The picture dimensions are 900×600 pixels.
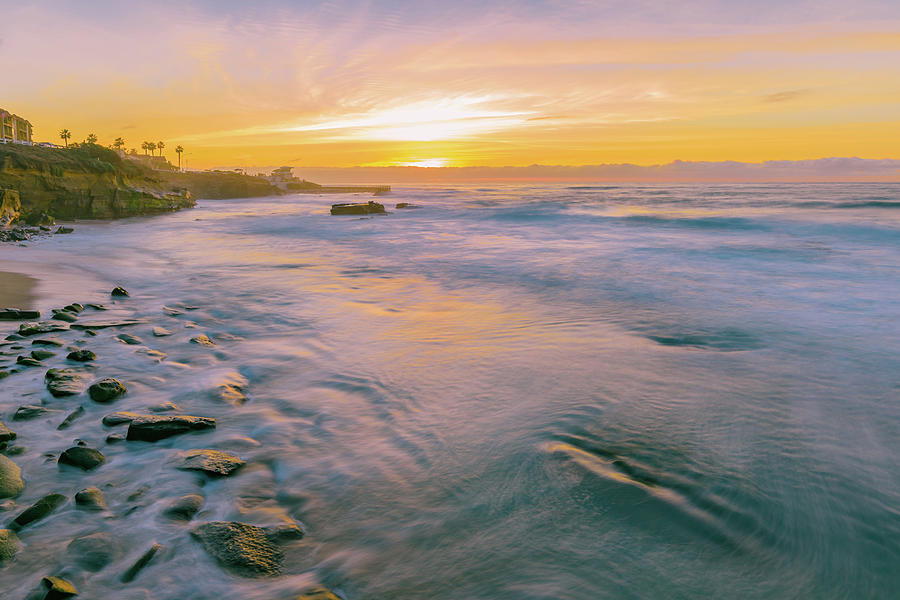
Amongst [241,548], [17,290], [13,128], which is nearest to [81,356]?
[241,548]

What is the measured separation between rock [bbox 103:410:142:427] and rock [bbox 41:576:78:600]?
1.96 meters

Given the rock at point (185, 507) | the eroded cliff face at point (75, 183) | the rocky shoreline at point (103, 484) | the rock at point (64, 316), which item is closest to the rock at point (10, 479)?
the rocky shoreline at point (103, 484)

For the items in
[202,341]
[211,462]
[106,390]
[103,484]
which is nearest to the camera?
[103,484]

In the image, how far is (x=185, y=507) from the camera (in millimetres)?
3291

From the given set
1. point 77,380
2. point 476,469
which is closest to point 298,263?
point 77,380

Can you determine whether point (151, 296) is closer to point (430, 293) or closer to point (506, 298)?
point (430, 293)

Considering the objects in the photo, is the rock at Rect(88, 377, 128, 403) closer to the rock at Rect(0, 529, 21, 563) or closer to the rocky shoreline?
the rocky shoreline

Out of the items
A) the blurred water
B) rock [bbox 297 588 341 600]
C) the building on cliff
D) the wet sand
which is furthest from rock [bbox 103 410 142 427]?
the building on cliff

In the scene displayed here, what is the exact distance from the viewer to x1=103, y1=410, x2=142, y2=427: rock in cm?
430

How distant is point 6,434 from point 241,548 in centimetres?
252

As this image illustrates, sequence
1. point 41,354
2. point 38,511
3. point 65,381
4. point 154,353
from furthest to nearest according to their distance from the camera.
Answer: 1. point 154,353
2. point 41,354
3. point 65,381
4. point 38,511

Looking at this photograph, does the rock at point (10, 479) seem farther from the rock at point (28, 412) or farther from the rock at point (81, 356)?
the rock at point (81, 356)

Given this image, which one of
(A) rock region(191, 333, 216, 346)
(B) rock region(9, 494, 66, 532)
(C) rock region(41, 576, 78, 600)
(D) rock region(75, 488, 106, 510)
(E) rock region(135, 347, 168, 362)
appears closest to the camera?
(C) rock region(41, 576, 78, 600)

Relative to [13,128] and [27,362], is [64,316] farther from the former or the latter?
[13,128]
